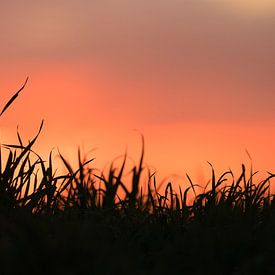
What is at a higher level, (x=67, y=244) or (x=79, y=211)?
(x=79, y=211)

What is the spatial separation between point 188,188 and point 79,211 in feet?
2.52

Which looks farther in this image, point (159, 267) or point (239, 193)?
point (239, 193)

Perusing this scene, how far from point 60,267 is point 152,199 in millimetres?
1937

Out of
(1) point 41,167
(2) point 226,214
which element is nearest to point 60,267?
(2) point 226,214

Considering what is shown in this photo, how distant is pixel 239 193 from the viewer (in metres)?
4.35

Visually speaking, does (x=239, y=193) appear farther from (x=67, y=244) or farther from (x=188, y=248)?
(x=67, y=244)

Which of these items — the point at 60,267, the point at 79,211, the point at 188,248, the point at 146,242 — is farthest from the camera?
the point at 79,211

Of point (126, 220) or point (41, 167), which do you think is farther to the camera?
point (41, 167)

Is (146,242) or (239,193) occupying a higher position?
(239,193)

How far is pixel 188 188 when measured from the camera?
448 cm

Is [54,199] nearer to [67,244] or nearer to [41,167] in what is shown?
[41,167]

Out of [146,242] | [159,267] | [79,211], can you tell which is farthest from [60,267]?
[79,211]

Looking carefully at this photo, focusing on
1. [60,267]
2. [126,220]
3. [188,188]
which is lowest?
[60,267]

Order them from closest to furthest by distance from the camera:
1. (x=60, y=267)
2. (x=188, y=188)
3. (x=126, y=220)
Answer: (x=60, y=267), (x=126, y=220), (x=188, y=188)
